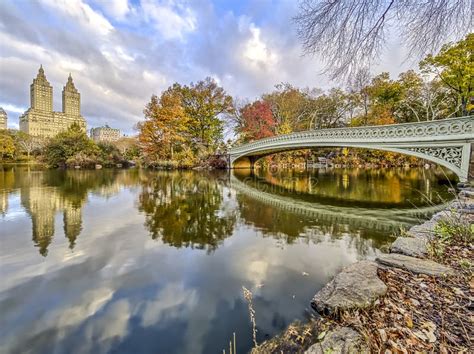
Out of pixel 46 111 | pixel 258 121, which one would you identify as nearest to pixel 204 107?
pixel 258 121

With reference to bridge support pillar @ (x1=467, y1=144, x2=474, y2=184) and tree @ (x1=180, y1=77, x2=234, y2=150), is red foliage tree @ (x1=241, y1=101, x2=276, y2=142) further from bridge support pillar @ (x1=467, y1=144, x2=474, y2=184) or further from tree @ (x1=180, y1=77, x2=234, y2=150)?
bridge support pillar @ (x1=467, y1=144, x2=474, y2=184)

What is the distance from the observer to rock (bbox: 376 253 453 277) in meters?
2.09

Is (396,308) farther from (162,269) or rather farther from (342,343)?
(162,269)

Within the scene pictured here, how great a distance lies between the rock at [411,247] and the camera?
8.46 feet

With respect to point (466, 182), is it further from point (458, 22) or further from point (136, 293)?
point (136, 293)

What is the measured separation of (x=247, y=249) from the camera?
157 inches

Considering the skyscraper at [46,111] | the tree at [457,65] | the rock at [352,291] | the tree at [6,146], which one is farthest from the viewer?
the skyscraper at [46,111]

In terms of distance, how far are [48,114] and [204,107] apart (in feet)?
333

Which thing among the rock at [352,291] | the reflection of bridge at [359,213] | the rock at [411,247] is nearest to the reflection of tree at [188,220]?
the reflection of bridge at [359,213]

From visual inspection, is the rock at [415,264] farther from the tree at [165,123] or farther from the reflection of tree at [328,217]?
the tree at [165,123]

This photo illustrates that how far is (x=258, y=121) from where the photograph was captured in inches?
1136

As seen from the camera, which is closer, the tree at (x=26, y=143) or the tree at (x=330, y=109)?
the tree at (x=330, y=109)

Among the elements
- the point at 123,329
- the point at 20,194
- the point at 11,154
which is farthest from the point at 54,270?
the point at 11,154

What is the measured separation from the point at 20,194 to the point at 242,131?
24.2 m
